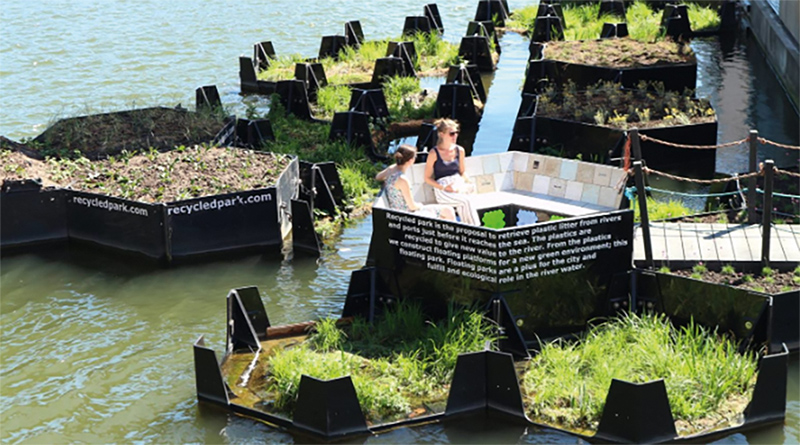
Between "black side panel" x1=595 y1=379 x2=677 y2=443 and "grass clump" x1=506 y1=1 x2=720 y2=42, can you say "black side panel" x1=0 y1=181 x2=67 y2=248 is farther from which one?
"grass clump" x1=506 y1=1 x2=720 y2=42

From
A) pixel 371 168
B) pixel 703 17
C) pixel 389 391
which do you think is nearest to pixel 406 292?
pixel 389 391

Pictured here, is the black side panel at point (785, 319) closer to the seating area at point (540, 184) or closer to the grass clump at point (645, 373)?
the grass clump at point (645, 373)

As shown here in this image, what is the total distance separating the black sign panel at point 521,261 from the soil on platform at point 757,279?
98 centimetres

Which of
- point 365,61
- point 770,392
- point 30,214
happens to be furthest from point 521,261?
point 365,61

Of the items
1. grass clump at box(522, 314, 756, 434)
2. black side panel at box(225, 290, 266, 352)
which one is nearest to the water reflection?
grass clump at box(522, 314, 756, 434)

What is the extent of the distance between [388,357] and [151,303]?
3.54 metres

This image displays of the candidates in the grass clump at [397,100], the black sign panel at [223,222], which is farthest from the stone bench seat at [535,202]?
the grass clump at [397,100]

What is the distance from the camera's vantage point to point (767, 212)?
11086mm

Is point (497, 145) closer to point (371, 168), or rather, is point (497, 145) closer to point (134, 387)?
point (371, 168)

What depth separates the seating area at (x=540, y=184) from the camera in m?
12.4

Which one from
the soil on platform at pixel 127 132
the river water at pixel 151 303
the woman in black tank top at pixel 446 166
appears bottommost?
the river water at pixel 151 303

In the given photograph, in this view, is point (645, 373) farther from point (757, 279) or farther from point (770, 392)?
point (757, 279)

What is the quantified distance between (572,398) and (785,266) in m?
3.47

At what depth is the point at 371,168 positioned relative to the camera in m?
16.6
